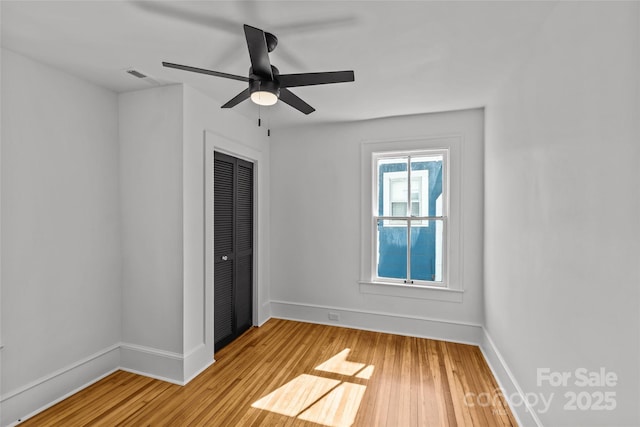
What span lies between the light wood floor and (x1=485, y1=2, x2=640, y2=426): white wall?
1.67 feet

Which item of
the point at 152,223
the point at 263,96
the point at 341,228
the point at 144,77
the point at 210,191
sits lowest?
the point at 341,228

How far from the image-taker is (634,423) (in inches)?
39.7

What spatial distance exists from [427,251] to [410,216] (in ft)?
1.57

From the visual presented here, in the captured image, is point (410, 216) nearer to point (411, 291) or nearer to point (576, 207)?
point (411, 291)

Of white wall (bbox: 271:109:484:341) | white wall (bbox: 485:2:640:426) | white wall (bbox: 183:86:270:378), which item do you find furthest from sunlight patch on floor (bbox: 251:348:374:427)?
white wall (bbox: 485:2:640:426)

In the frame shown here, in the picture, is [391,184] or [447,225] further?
[391,184]

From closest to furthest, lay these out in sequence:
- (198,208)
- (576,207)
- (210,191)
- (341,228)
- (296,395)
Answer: (576,207) → (296,395) → (198,208) → (210,191) → (341,228)

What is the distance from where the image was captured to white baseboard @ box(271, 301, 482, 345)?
3.21m

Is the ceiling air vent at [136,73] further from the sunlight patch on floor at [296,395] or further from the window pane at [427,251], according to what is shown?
the window pane at [427,251]

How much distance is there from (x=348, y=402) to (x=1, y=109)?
3.28m

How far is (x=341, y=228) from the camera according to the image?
3699 mm

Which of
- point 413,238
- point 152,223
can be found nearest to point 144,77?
point 152,223

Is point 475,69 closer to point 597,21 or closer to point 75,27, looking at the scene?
point 597,21

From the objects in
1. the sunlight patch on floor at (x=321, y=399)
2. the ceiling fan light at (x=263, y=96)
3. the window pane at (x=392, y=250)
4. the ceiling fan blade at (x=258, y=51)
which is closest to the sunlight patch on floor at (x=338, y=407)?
the sunlight patch on floor at (x=321, y=399)
